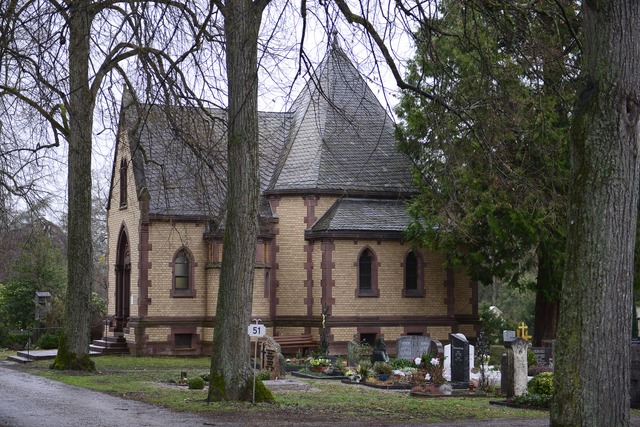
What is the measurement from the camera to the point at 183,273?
3659 centimetres

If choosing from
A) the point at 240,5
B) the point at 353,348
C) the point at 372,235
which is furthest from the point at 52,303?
the point at 240,5

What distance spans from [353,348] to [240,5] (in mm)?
14882

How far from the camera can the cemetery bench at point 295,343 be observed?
114 ft

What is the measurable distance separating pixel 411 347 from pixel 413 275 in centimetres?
695

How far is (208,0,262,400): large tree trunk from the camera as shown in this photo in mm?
17359

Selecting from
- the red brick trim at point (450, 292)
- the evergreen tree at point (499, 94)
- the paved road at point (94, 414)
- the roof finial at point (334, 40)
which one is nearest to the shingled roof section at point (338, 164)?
the red brick trim at point (450, 292)

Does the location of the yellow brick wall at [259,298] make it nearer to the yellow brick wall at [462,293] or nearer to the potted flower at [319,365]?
the yellow brick wall at [462,293]

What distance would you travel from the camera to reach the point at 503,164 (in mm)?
13508

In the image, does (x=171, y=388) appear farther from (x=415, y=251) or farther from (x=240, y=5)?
(x=415, y=251)

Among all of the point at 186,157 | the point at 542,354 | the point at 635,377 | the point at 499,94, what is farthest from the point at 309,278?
the point at 499,94

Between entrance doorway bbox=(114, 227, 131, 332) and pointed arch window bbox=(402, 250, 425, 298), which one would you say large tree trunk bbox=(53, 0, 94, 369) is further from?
pointed arch window bbox=(402, 250, 425, 298)

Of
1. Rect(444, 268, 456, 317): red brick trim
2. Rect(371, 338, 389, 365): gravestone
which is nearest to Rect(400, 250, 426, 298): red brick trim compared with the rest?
Rect(444, 268, 456, 317): red brick trim

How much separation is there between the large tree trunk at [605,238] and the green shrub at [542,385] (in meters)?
9.62

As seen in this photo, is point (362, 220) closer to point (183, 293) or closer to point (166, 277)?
point (183, 293)
